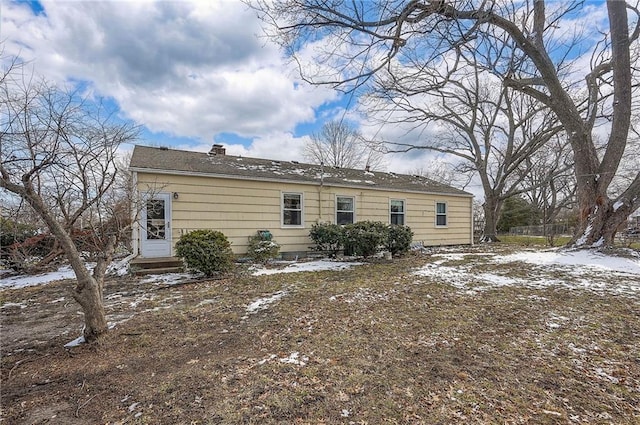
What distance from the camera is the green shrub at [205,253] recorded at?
23.0 ft

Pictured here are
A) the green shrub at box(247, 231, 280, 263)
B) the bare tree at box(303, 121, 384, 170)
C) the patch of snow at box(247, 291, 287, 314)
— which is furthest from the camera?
the bare tree at box(303, 121, 384, 170)

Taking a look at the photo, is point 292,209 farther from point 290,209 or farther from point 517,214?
point 517,214

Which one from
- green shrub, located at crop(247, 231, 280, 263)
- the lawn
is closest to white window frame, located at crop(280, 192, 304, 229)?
green shrub, located at crop(247, 231, 280, 263)

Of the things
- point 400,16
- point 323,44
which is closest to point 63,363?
point 323,44

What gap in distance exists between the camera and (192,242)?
23.1ft

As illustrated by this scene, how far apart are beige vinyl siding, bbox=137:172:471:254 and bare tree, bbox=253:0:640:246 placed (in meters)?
4.40

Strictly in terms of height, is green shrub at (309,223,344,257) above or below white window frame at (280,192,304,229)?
below

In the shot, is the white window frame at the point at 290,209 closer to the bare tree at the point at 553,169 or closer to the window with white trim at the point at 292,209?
the window with white trim at the point at 292,209

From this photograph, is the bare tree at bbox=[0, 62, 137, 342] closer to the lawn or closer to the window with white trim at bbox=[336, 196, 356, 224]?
the lawn

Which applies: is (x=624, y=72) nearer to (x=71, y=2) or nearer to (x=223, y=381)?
(x=223, y=381)

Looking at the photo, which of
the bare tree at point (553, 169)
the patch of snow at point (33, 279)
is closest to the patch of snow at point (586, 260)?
the bare tree at point (553, 169)

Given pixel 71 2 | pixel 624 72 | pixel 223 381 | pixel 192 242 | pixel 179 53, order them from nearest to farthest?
pixel 223 381 < pixel 71 2 < pixel 192 242 < pixel 179 53 < pixel 624 72

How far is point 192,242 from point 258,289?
7.02 ft

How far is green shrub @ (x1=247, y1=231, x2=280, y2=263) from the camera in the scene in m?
9.16
